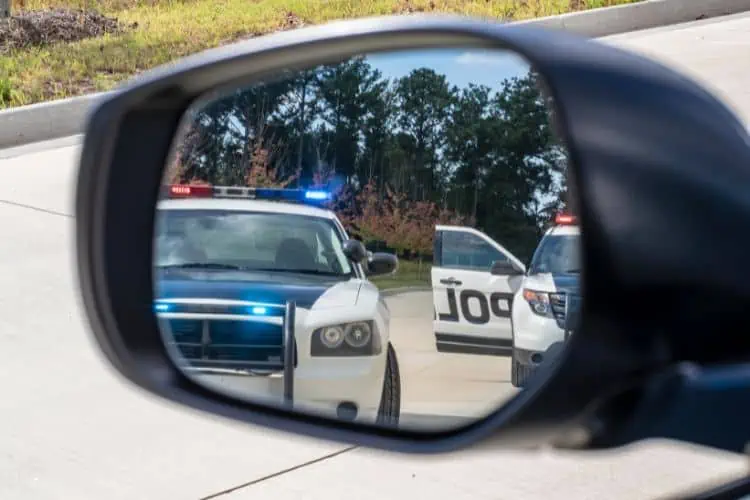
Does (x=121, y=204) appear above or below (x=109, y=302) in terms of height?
above

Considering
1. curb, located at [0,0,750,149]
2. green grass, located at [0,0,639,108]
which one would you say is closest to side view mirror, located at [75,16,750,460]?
curb, located at [0,0,750,149]

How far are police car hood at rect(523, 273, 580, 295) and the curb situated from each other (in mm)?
6724

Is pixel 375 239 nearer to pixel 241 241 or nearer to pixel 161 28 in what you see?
pixel 241 241

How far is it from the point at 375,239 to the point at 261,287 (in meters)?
0.24

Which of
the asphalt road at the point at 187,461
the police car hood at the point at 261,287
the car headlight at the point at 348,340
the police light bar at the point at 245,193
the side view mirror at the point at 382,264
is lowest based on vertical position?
the asphalt road at the point at 187,461

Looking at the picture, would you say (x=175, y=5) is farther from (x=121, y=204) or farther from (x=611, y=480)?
(x=121, y=204)

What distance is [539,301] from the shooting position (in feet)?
4.12

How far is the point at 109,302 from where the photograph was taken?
166 cm

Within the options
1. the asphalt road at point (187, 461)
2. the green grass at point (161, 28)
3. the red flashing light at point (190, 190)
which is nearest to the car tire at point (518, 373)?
the red flashing light at point (190, 190)

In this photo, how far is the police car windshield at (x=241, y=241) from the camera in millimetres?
1650

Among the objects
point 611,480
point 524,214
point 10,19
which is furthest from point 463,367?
point 10,19

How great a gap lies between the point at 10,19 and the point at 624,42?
18.7ft

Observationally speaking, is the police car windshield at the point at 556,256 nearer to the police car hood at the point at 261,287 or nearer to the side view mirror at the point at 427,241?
the side view mirror at the point at 427,241

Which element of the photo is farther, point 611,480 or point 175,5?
point 175,5
